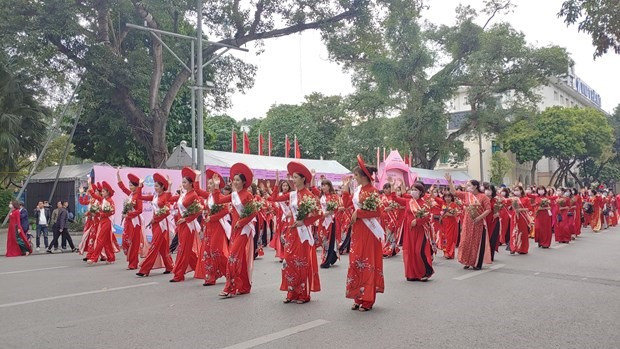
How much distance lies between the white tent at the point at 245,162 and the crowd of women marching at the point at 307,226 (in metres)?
6.00

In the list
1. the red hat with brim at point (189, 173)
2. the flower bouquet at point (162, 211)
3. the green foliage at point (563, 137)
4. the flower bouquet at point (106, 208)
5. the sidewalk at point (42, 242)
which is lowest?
the sidewalk at point (42, 242)

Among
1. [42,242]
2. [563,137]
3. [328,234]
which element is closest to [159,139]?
[42,242]

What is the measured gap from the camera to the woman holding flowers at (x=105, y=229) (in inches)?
475

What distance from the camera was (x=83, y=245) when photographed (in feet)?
44.2

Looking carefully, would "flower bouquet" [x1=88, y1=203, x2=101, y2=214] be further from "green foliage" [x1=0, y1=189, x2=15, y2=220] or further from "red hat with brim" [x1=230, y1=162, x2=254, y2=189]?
"green foliage" [x1=0, y1=189, x2=15, y2=220]

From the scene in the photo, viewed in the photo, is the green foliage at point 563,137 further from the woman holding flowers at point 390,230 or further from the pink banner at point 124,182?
the pink banner at point 124,182

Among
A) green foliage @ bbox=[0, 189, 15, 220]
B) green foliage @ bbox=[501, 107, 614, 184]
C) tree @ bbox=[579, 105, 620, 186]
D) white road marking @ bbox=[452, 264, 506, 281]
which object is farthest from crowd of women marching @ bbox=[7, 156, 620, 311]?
tree @ bbox=[579, 105, 620, 186]

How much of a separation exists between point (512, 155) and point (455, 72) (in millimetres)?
29189

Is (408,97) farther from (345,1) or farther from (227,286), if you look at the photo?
(227,286)

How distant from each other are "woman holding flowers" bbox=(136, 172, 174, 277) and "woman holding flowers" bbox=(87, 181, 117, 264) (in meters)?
2.37

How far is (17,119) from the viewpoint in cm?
2386

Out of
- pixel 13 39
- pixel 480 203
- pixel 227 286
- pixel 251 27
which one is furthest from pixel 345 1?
pixel 227 286

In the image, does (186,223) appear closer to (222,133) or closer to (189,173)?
(189,173)

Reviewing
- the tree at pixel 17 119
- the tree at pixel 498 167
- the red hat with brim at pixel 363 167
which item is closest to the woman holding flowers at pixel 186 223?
the red hat with brim at pixel 363 167
